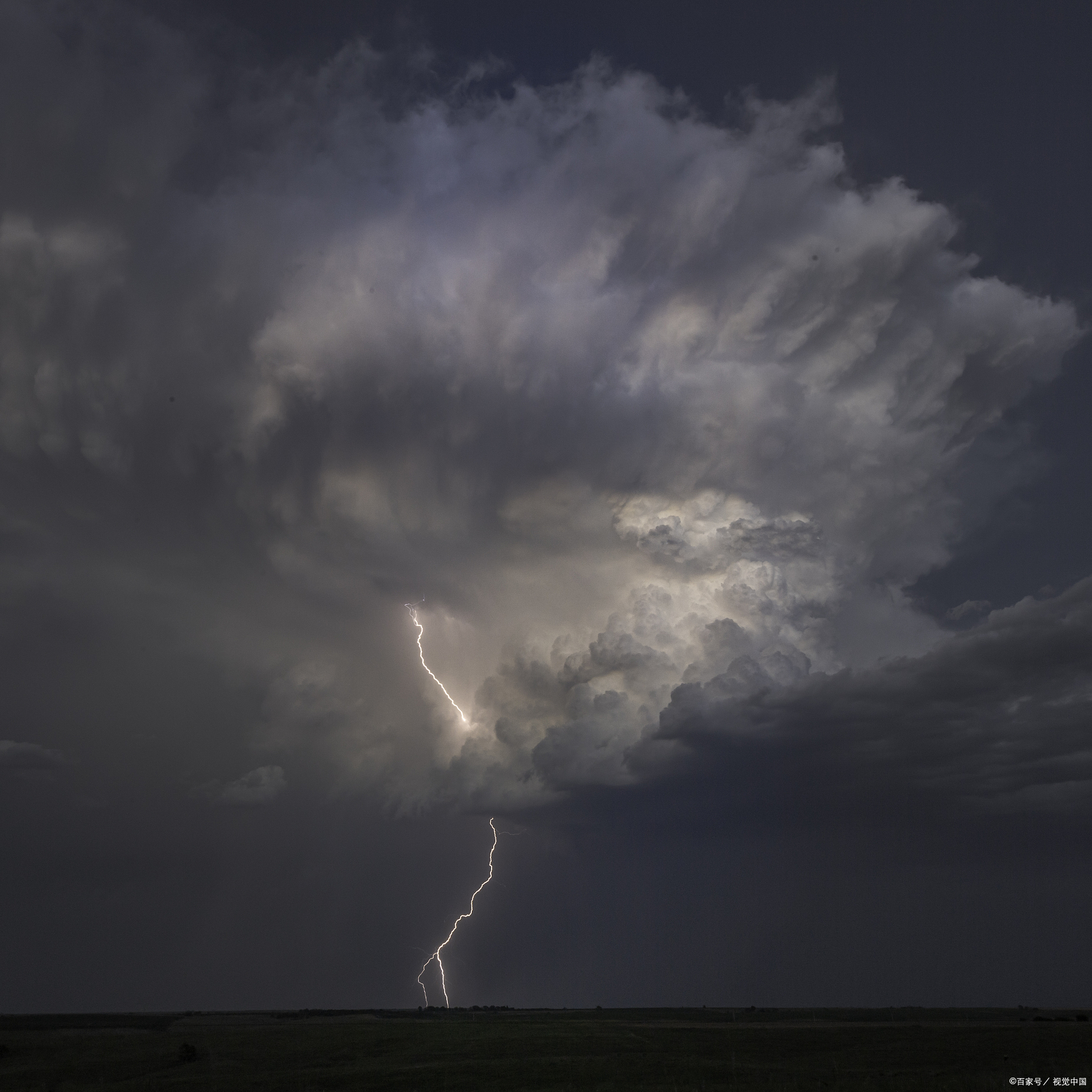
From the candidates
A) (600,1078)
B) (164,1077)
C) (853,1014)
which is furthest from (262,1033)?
(853,1014)

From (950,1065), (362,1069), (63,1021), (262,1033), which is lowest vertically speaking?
(950,1065)

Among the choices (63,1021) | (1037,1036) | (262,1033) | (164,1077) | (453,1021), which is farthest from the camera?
(63,1021)

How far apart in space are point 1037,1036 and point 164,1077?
6891cm

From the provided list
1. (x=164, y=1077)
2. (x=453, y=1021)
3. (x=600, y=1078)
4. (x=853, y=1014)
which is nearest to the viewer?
(x=600, y=1078)

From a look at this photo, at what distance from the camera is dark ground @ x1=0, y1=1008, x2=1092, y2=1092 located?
52281 mm

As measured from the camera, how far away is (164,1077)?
61.3 meters

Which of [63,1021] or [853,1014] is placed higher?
[63,1021]

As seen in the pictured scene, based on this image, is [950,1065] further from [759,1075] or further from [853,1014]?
[853,1014]

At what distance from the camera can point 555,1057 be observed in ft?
209

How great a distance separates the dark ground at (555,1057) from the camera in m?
52.3

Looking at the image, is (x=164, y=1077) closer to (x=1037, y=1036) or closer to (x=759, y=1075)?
(x=759, y=1075)

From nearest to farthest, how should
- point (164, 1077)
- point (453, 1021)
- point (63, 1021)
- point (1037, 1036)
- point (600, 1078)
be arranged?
point (600, 1078), point (164, 1077), point (1037, 1036), point (453, 1021), point (63, 1021)

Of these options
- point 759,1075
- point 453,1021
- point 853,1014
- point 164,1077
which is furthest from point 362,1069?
point 853,1014

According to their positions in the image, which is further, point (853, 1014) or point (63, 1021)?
point (853, 1014)
